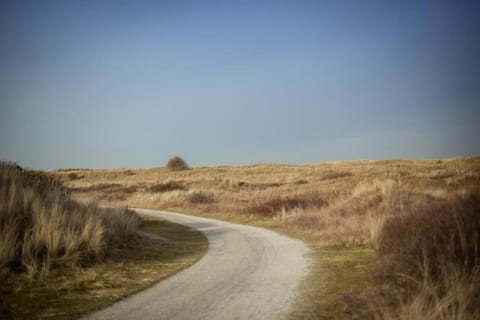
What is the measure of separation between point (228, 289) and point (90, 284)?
3232 mm

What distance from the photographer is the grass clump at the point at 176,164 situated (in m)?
91.4

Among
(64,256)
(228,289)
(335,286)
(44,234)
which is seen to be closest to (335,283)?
(335,286)

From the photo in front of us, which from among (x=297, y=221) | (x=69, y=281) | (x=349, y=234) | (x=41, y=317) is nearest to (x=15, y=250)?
(x=69, y=281)

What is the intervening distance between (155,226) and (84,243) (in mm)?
9609

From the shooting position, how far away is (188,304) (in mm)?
6820

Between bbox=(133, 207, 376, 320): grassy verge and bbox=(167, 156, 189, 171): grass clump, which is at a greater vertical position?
bbox=(167, 156, 189, 171): grass clump

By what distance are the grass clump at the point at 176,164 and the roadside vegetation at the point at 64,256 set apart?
77.2 meters

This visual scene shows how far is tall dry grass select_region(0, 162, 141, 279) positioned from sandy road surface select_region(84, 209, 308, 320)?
288 centimetres

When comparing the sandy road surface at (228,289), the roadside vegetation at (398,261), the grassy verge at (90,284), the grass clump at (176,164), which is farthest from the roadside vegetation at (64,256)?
the grass clump at (176,164)

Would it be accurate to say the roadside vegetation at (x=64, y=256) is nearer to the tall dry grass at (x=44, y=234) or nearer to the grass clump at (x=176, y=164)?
the tall dry grass at (x=44, y=234)

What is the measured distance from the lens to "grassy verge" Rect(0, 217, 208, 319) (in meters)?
6.60

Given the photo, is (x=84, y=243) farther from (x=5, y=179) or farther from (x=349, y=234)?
(x=349, y=234)

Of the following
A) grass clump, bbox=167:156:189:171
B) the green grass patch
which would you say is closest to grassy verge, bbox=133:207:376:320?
the green grass patch

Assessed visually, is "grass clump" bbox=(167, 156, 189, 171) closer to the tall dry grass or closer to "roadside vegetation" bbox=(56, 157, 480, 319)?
"roadside vegetation" bbox=(56, 157, 480, 319)
